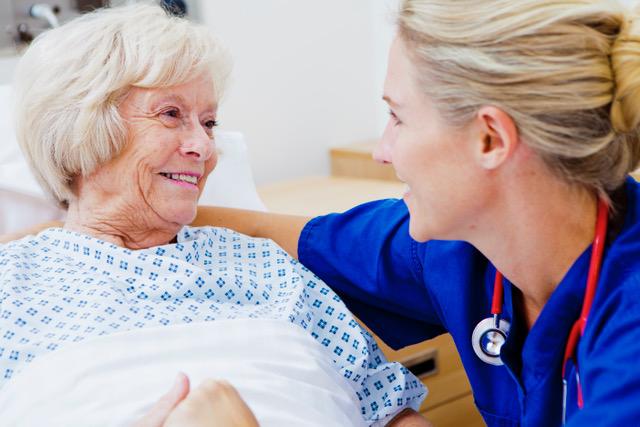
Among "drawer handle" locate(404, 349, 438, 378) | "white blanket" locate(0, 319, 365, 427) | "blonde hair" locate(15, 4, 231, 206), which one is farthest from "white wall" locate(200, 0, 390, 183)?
"white blanket" locate(0, 319, 365, 427)

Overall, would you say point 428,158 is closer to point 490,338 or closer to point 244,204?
point 490,338

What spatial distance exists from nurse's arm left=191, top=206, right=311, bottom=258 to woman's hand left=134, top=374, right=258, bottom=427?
1.78ft

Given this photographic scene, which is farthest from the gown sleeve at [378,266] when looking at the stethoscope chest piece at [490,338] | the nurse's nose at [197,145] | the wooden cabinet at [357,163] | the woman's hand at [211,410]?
the wooden cabinet at [357,163]

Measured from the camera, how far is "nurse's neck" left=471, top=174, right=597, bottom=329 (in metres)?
1.12

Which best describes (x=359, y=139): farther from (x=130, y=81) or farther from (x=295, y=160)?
(x=130, y=81)

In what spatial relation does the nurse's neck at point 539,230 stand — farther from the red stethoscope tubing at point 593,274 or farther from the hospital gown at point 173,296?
the hospital gown at point 173,296

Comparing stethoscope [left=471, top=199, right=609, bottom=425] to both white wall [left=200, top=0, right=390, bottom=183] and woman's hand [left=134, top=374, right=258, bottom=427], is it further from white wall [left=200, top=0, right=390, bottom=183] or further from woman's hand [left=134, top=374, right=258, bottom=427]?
white wall [left=200, top=0, right=390, bottom=183]

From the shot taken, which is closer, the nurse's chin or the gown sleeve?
the nurse's chin

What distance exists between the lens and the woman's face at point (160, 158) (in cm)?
147

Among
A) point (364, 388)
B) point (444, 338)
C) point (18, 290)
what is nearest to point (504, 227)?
point (364, 388)

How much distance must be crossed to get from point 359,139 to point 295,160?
0.32 metres

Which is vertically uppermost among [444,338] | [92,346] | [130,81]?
[130,81]

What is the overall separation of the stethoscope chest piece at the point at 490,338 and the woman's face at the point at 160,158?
1.76 ft

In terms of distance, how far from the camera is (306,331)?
1418 millimetres
